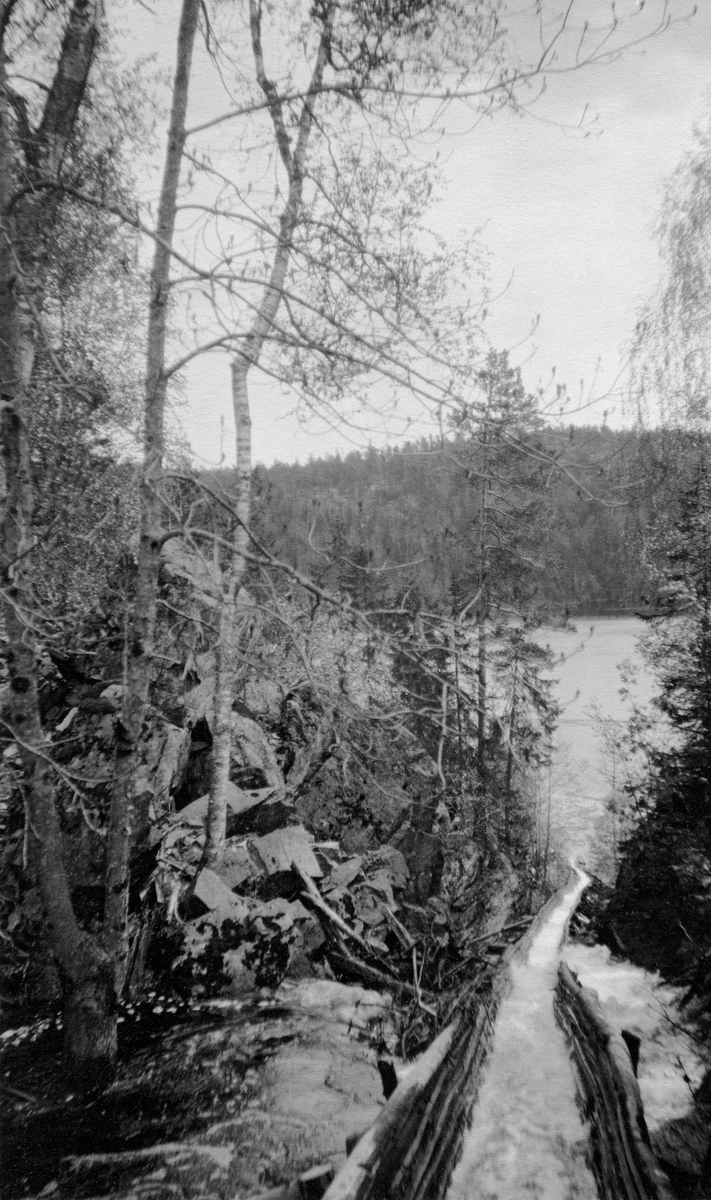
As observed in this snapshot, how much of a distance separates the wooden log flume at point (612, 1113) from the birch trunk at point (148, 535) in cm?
365

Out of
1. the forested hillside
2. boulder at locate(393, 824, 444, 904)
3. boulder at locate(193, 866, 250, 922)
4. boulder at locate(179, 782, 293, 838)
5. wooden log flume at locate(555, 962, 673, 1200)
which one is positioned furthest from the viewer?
boulder at locate(393, 824, 444, 904)

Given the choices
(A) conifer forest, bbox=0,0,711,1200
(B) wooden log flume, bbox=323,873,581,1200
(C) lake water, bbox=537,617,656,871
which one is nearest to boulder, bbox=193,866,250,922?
(A) conifer forest, bbox=0,0,711,1200

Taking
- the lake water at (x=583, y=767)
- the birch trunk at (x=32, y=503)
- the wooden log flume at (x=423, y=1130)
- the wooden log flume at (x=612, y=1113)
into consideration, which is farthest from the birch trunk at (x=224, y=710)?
the lake water at (x=583, y=767)

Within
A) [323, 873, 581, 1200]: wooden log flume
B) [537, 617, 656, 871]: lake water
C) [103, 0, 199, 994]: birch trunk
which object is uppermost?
[103, 0, 199, 994]: birch trunk

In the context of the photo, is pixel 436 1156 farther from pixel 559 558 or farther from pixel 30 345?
pixel 559 558

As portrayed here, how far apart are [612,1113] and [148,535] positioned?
5258 millimetres

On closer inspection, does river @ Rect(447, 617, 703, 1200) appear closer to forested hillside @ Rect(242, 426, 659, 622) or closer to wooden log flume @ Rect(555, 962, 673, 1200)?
wooden log flume @ Rect(555, 962, 673, 1200)

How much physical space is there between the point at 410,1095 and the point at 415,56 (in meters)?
5.94

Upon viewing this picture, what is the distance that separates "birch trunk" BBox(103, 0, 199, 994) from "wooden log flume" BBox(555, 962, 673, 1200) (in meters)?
3.65

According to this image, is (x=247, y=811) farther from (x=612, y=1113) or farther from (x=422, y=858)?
(x=612, y=1113)

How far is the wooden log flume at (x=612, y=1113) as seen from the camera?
289 cm

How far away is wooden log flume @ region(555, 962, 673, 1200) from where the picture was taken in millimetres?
2889

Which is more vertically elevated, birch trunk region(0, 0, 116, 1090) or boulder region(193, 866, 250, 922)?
birch trunk region(0, 0, 116, 1090)

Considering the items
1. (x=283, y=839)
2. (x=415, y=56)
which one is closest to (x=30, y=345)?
(x=415, y=56)
